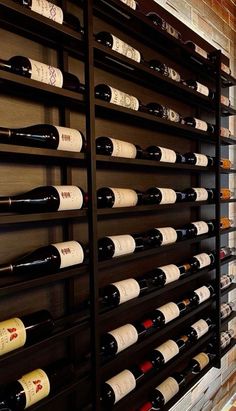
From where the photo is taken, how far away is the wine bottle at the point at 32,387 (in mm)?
787

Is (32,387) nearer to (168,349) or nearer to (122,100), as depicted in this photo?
(168,349)

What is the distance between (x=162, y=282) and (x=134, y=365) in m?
0.35

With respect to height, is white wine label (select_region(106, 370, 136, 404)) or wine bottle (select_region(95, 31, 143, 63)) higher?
wine bottle (select_region(95, 31, 143, 63))

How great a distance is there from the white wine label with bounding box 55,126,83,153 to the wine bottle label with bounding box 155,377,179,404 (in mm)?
1074

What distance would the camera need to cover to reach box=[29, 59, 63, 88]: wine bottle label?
811 mm

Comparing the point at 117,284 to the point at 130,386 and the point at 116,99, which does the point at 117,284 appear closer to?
the point at 130,386

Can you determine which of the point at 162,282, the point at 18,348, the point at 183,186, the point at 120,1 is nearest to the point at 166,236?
the point at 162,282

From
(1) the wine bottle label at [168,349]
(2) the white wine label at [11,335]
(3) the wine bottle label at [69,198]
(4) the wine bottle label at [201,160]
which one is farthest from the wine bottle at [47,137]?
(1) the wine bottle label at [168,349]

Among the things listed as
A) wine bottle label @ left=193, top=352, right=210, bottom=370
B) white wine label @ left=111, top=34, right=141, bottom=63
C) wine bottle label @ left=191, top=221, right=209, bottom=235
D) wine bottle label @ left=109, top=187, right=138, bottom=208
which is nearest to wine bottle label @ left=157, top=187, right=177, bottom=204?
Result: wine bottle label @ left=109, top=187, right=138, bottom=208

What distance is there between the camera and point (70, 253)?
0.90 meters

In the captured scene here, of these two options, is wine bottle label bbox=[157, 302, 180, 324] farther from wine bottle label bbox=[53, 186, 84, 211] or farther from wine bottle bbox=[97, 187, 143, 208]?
wine bottle label bbox=[53, 186, 84, 211]

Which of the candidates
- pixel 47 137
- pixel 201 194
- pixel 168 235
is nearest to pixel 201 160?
pixel 201 194

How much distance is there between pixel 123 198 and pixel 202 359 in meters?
1.04

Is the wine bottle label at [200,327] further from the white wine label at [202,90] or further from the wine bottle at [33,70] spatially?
the wine bottle at [33,70]
